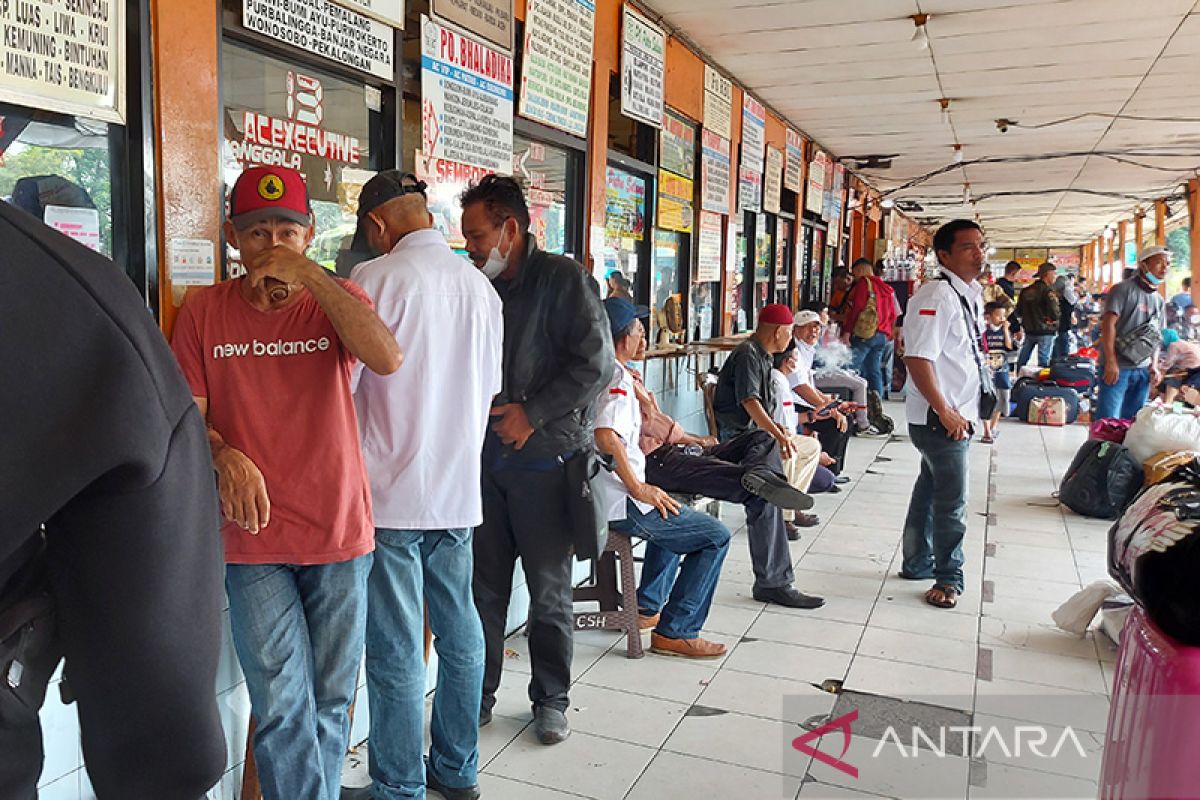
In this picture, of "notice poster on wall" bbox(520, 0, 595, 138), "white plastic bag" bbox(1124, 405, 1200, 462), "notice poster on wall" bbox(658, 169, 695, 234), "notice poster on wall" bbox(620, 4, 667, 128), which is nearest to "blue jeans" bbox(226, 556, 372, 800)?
"notice poster on wall" bbox(520, 0, 595, 138)

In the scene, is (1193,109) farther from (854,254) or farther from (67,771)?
(67,771)

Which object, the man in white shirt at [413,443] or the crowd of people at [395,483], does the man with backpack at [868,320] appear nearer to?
the crowd of people at [395,483]

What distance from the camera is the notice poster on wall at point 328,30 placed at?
2.36 m

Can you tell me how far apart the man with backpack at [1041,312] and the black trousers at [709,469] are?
25.7ft

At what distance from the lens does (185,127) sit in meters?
2.13

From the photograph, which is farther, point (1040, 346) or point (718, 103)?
point (1040, 346)

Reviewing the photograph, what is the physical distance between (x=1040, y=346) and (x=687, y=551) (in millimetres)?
8785

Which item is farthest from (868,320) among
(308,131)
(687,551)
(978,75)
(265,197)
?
(265,197)

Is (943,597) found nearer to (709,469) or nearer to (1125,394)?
(709,469)

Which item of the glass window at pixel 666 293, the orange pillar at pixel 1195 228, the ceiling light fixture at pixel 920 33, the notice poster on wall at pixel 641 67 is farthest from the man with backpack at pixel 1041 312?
the notice poster on wall at pixel 641 67

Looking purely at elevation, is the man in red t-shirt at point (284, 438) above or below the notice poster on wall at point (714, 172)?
below

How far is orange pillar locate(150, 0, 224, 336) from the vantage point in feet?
6.80

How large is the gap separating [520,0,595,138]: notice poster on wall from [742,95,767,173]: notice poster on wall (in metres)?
2.85

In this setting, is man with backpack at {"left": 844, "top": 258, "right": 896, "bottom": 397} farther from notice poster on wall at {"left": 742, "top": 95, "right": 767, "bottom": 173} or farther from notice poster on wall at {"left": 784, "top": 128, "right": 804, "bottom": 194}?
notice poster on wall at {"left": 742, "top": 95, "right": 767, "bottom": 173}
